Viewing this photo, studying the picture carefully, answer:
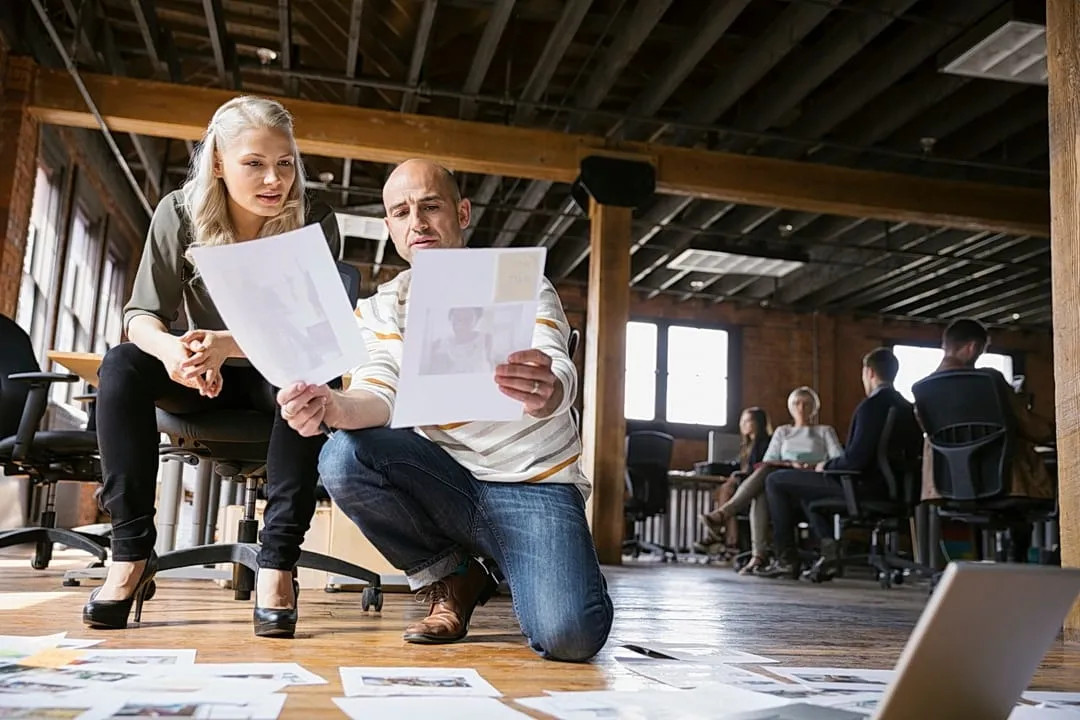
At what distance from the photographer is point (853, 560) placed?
564 centimetres

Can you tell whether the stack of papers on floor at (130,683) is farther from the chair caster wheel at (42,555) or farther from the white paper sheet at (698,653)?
the chair caster wheel at (42,555)

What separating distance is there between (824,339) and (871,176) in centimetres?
523

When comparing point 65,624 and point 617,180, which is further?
point 617,180

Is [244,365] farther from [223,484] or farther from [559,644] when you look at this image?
[223,484]

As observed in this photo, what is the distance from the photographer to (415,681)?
1321 mm

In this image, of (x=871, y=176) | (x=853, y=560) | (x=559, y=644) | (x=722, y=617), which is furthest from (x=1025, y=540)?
(x=559, y=644)

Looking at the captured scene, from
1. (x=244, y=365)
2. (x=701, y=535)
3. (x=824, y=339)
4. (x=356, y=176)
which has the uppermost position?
(x=356, y=176)

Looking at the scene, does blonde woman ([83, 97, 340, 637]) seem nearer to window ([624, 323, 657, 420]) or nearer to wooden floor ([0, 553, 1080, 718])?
wooden floor ([0, 553, 1080, 718])

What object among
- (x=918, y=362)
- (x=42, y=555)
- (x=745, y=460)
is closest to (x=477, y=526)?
(x=42, y=555)

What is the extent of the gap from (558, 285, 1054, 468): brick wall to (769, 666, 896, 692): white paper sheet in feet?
32.8

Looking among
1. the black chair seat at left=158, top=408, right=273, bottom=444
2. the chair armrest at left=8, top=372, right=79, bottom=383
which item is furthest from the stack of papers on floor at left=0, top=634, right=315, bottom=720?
the chair armrest at left=8, top=372, right=79, bottom=383

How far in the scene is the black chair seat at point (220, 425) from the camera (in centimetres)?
209

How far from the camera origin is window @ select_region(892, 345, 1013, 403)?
12.3 meters

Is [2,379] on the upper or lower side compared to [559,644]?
upper
